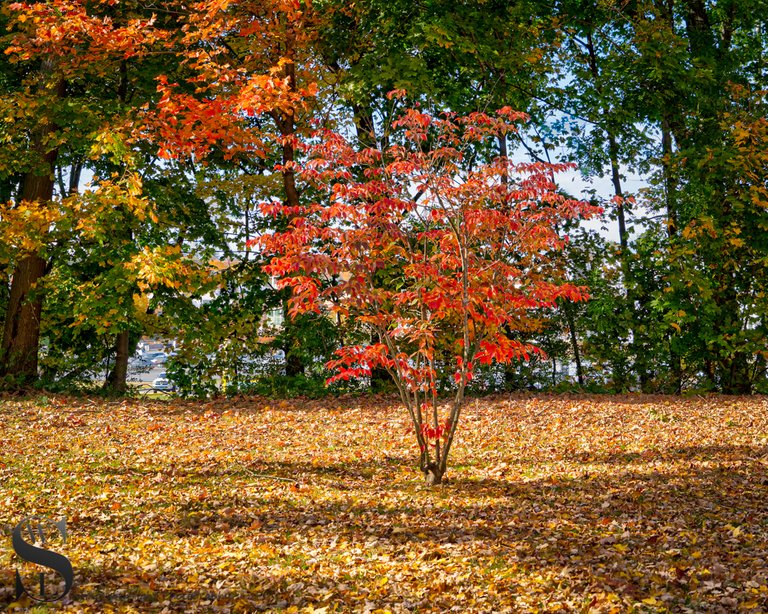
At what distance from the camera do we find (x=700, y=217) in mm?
11992

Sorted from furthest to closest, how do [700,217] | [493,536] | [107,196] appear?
[700,217] < [107,196] < [493,536]

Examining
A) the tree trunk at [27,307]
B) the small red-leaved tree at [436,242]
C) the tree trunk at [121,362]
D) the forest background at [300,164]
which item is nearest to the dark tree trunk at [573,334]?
the forest background at [300,164]

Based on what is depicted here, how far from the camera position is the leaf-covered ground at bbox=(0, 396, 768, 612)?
176 inches

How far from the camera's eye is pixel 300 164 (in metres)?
11.9

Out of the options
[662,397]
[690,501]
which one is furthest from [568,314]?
[690,501]

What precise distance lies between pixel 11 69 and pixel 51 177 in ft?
6.58

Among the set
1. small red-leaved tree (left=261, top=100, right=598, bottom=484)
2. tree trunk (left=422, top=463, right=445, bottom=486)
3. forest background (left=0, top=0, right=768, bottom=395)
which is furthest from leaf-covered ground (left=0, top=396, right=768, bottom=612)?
forest background (left=0, top=0, right=768, bottom=395)

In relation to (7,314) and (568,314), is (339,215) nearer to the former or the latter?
(568,314)

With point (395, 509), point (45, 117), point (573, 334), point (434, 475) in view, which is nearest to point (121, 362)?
point (45, 117)

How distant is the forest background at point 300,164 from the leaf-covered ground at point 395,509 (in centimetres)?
254

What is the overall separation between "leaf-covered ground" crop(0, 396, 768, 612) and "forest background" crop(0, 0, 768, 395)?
2.54m

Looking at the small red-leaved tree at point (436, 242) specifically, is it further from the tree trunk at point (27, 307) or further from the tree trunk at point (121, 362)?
the tree trunk at point (27, 307)

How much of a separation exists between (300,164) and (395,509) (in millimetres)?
7002

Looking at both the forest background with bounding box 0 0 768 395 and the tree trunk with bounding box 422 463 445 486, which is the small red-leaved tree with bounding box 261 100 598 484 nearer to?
the tree trunk with bounding box 422 463 445 486
